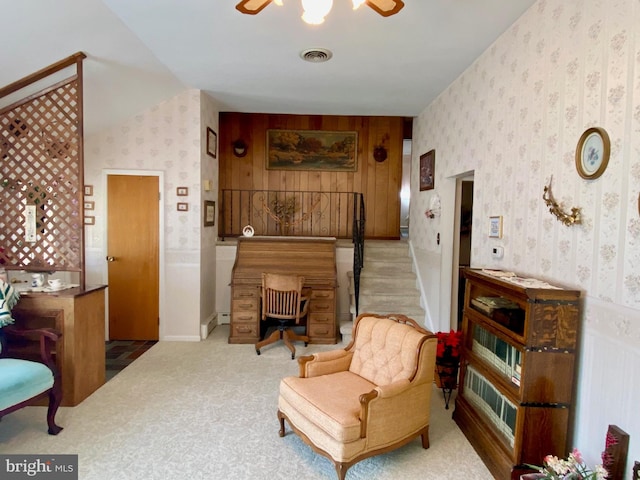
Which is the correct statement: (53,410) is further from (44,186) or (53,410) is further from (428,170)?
(428,170)

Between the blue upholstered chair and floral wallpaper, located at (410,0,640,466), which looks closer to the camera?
floral wallpaper, located at (410,0,640,466)

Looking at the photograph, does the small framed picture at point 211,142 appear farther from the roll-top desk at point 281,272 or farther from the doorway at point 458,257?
the doorway at point 458,257

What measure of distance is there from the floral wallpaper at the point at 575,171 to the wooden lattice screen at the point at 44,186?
138 inches

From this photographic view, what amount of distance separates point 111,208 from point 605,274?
4823 millimetres

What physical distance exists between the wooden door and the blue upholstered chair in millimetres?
1627

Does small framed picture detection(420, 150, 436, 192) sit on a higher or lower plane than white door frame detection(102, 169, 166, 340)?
higher

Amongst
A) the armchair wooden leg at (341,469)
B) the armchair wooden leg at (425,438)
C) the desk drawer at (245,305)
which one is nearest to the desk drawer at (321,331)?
the desk drawer at (245,305)

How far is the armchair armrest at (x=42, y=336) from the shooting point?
8.63 feet

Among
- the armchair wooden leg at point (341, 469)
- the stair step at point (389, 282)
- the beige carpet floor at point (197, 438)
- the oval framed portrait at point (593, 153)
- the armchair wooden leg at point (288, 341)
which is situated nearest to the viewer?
the oval framed portrait at point (593, 153)

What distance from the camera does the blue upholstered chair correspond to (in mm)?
2223

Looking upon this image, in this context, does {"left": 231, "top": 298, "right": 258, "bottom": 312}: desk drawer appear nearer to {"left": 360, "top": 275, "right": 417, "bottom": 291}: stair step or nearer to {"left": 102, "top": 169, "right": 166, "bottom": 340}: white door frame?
A: {"left": 102, "top": 169, "right": 166, "bottom": 340}: white door frame

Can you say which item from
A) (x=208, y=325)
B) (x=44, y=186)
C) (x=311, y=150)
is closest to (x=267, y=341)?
(x=208, y=325)

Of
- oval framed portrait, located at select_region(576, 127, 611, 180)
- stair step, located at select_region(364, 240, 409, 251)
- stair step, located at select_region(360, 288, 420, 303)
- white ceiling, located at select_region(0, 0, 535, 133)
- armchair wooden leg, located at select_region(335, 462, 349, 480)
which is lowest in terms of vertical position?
armchair wooden leg, located at select_region(335, 462, 349, 480)

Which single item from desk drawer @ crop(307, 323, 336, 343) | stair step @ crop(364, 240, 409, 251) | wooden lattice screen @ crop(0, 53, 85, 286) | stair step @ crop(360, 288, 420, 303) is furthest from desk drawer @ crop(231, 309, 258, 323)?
stair step @ crop(364, 240, 409, 251)
